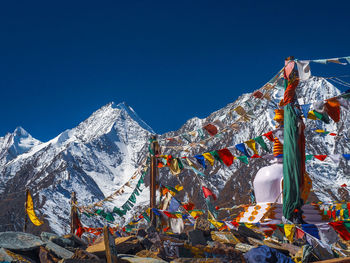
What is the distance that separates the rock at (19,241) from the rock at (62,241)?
616 millimetres

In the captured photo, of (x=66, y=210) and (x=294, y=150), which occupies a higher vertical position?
(x=66, y=210)

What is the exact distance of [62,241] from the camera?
7.46 m

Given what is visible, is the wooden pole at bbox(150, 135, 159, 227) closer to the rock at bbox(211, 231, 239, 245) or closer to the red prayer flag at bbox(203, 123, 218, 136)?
the red prayer flag at bbox(203, 123, 218, 136)

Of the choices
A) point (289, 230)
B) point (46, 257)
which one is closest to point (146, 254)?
point (46, 257)

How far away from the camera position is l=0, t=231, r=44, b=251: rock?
20.6 ft

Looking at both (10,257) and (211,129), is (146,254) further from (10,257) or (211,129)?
(211,129)

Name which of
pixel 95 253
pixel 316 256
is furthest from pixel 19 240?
pixel 316 256

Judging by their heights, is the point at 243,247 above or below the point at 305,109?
below

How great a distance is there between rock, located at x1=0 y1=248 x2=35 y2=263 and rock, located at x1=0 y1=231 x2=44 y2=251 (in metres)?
0.18

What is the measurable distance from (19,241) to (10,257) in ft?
2.04

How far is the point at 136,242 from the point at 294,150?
3228 millimetres

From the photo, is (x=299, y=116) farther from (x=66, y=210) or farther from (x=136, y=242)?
(x=66, y=210)

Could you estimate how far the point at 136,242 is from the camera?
23.3ft

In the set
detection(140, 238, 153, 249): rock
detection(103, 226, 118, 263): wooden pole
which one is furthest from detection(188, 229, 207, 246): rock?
detection(103, 226, 118, 263): wooden pole
